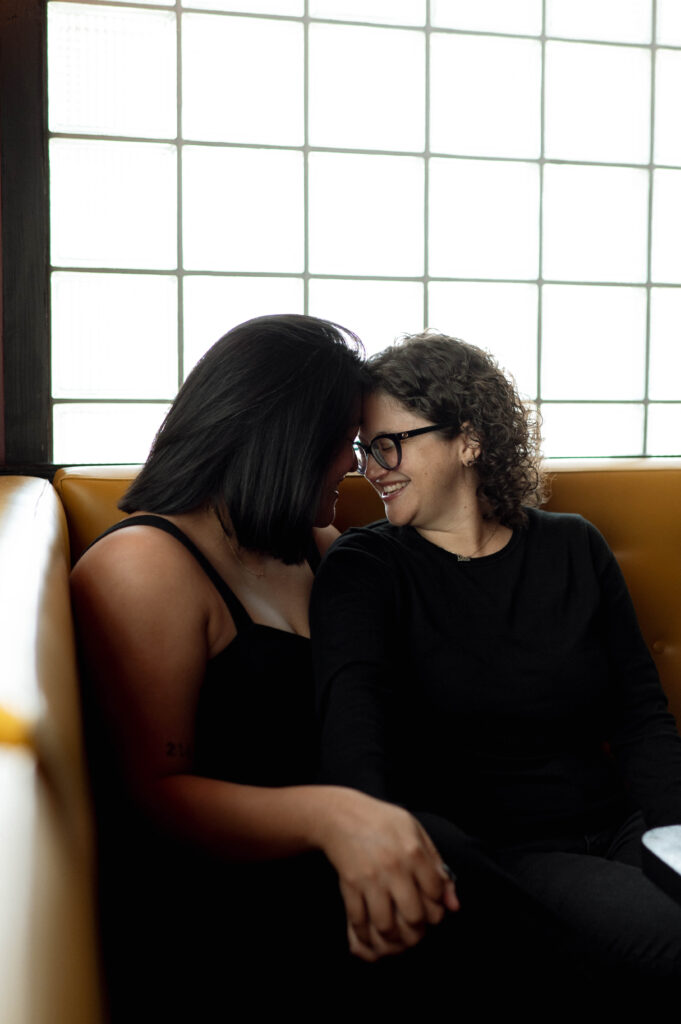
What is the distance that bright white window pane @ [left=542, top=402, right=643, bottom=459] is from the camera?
268 centimetres

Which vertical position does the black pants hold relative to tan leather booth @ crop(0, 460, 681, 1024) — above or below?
below

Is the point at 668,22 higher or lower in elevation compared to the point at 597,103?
higher

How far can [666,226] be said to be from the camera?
274 centimetres

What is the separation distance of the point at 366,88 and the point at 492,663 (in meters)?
1.76

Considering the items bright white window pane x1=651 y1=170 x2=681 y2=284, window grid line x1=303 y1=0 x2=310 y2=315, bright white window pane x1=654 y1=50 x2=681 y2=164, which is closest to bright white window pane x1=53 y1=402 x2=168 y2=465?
window grid line x1=303 y1=0 x2=310 y2=315

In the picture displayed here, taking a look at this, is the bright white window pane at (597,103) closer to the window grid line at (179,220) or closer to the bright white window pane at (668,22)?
the bright white window pane at (668,22)

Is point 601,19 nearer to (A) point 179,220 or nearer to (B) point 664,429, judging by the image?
(B) point 664,429

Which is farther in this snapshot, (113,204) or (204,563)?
(113,204)

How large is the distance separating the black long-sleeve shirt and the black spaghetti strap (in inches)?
5.9

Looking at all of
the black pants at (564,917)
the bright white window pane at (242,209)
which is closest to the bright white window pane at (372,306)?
the bright white window pane at (242,209)

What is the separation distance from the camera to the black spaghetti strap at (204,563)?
4.16ft

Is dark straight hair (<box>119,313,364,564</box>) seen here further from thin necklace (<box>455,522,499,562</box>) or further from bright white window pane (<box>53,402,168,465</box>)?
bright white window pane (<box>53,402,168,465</box>)

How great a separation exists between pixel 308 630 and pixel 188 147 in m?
1.51

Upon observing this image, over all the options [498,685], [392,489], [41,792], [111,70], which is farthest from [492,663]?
[111,70]
